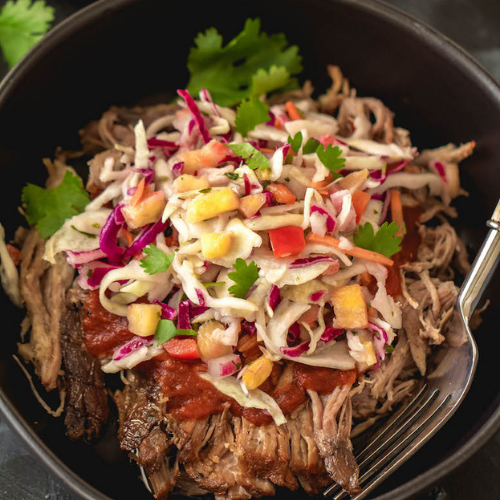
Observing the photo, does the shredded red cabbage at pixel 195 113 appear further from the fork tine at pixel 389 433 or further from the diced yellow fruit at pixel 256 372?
the fork tine at pixel 389 433

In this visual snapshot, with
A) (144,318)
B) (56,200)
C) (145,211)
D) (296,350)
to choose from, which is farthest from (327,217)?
→ (56,200)

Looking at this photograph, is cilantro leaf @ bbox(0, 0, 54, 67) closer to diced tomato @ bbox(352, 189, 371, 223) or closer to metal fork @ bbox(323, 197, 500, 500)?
diced tomato @ bbox(352, 189, 371, 223)

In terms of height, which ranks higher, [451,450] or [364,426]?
[451,450]

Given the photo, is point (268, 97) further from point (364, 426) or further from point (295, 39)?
point (364, 426)

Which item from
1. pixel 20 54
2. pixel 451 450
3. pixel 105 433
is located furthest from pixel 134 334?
pixel 20 54

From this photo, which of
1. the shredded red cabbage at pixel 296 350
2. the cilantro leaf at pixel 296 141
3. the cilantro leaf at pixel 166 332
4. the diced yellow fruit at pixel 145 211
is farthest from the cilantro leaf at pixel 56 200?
the shredded red cabbage at pixel 296 350

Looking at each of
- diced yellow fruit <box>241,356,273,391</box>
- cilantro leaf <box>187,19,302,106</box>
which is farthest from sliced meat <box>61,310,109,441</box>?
cilantro leaf <box>187,19,302,106</box>
